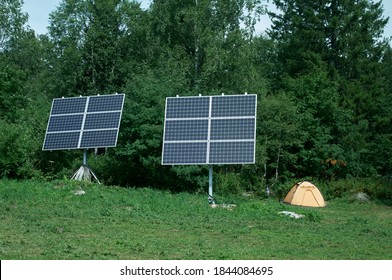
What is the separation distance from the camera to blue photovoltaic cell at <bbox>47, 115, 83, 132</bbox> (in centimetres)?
2658

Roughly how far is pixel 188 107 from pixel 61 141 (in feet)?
20.3

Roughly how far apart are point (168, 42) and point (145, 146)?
1478cm

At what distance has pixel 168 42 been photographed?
3891 cm

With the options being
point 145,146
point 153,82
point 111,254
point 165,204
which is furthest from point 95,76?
point 111,254

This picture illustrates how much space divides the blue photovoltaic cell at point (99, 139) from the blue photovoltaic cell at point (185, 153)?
314cm

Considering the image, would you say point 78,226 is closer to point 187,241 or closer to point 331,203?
point 187,241

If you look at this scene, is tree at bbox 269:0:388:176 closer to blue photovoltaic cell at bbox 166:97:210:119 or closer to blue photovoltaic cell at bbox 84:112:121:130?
blue photovoltaic cell at bbox 84:112:121:130

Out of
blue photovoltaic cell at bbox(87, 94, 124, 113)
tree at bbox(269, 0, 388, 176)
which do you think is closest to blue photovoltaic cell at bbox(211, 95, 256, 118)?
blue photovoltaic cell at bbox(87, 94, 124, 113)

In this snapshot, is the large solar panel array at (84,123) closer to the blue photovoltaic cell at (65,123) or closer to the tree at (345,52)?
the blue photovoltaic cell at (65,123)

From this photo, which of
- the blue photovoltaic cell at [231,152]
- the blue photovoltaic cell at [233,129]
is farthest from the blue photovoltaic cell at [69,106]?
the blue photovoltaic cell at [231,152]

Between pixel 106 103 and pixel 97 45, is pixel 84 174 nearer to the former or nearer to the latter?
pixel 106 103

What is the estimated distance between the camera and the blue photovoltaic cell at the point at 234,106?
22.6 m

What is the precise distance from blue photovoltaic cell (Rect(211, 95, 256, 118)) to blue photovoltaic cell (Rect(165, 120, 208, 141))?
0.64 m

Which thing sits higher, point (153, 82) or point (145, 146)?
point (153, 82)
